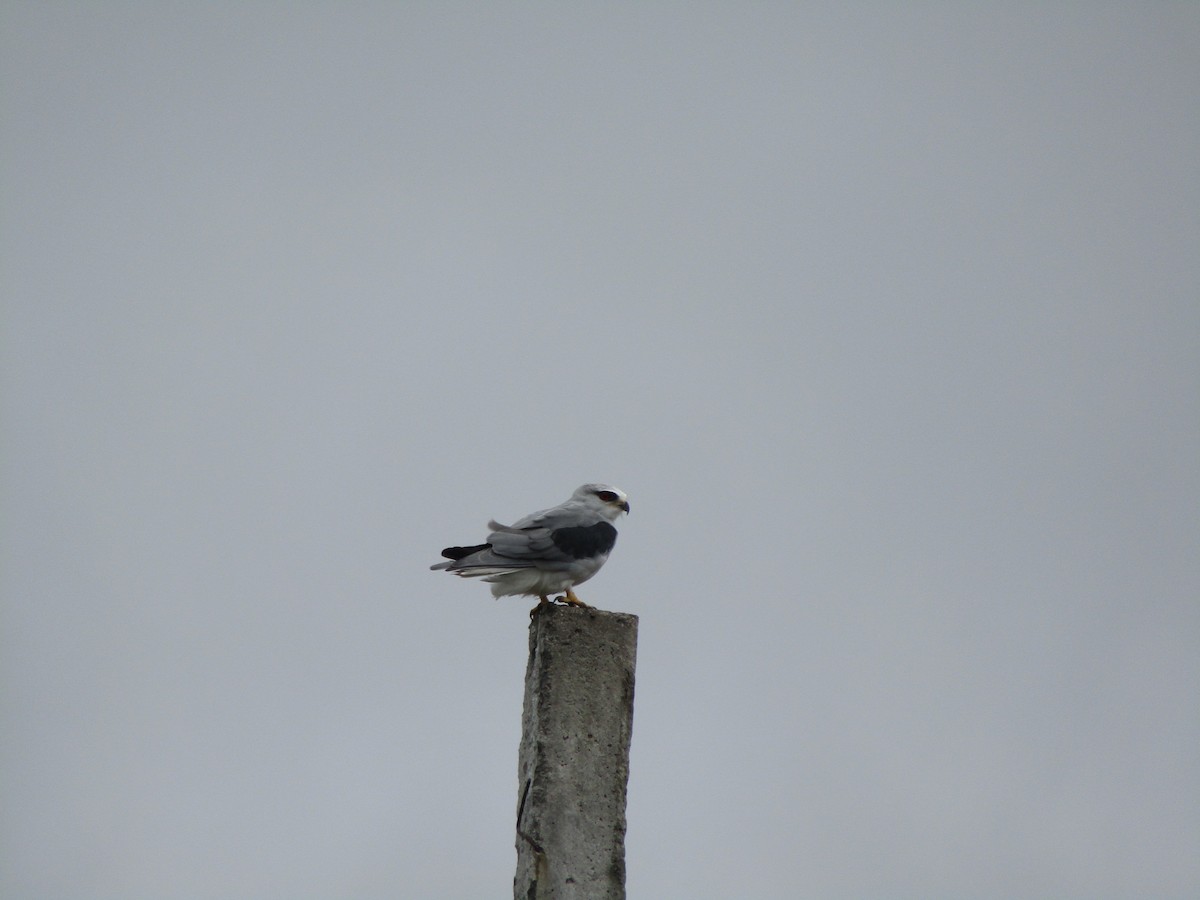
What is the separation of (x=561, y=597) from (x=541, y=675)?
234cm

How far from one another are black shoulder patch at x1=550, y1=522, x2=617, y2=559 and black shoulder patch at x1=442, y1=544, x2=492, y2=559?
0.54 metres

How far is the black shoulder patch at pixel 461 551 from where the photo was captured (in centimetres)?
935

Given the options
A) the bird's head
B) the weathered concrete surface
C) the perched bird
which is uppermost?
the bird's head

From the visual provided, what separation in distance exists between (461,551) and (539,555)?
2.09 feet

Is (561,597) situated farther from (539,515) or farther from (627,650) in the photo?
(627,650)

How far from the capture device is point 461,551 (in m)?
9.39

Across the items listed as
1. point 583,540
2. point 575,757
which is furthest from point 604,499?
point 575,757

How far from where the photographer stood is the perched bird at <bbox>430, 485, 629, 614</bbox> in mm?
9211

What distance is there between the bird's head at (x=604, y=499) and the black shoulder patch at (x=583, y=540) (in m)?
0.73

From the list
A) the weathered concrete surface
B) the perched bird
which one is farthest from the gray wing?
the weathered concrete surface

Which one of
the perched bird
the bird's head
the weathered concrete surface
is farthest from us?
the bird's head

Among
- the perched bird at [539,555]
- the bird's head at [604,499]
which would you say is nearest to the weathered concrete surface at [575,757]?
the perched bird at [539,555]

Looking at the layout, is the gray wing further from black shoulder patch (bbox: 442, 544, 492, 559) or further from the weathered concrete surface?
the weathered concrete surface

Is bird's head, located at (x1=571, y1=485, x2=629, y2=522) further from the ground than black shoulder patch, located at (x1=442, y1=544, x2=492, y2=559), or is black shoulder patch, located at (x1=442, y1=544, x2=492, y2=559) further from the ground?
bird's head, located at (x1=571, y1=485, x2=629, y2=522)
